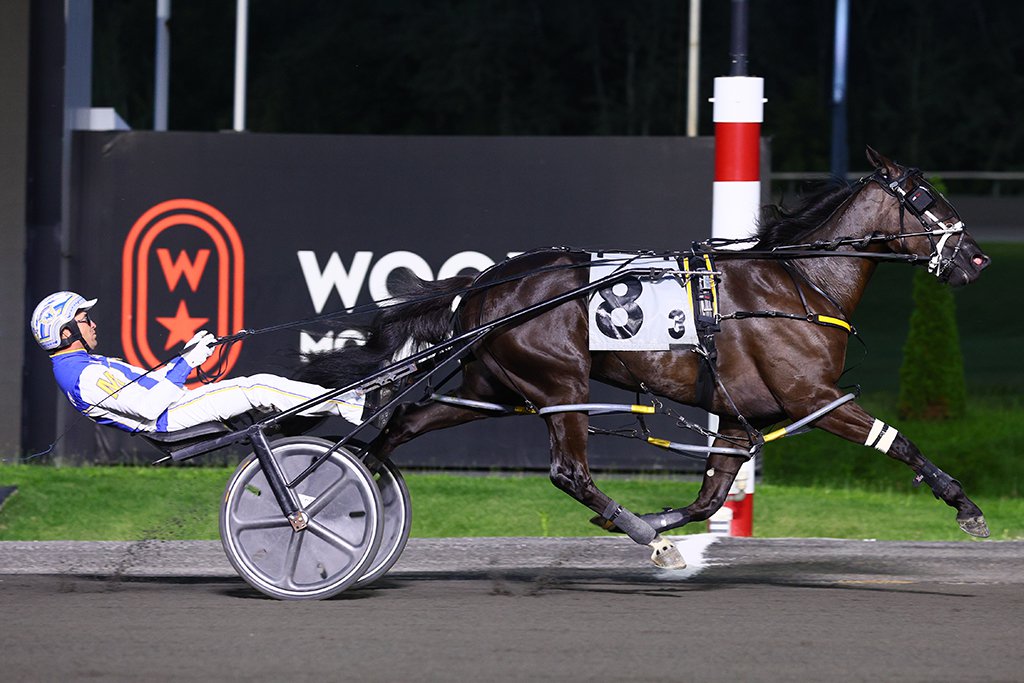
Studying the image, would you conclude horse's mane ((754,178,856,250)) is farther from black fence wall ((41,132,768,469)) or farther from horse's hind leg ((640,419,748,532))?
black fence wall ((41,132,768,469))

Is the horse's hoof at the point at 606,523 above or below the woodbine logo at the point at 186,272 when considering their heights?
below

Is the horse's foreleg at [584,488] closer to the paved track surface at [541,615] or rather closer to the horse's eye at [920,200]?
the paved track surface at [541,615]

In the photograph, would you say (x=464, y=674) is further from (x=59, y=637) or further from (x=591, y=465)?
(x=591, y=465)

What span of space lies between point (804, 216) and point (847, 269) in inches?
13.1

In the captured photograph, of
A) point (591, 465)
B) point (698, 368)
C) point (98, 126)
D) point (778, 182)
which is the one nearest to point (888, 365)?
point (778, 182)

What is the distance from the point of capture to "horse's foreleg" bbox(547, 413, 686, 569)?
241 inches

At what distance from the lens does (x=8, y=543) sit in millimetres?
7035

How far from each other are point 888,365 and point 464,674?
52.7ft

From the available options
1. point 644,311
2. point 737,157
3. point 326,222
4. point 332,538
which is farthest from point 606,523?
point 326,222

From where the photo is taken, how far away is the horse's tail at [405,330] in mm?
6555

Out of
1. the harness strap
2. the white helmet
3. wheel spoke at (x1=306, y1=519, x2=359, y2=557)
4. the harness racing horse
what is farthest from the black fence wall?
wheel spoke at (x1=306, y1=519, x2=359, y2=557)

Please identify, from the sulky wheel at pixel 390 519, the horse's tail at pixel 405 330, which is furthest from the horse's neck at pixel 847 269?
the sulky wheel at pixel 390 519

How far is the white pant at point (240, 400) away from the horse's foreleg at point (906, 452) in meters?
1.94

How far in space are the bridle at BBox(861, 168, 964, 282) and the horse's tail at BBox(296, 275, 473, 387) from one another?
183cm
